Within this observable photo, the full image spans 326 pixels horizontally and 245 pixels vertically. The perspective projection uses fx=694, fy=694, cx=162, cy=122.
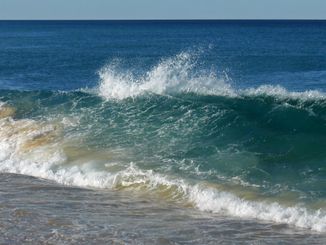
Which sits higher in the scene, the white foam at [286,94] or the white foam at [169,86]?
the white foam at [169,86]

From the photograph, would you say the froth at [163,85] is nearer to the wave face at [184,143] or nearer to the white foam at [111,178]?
the wave face at [184,143]

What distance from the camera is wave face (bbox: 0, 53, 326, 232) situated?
13.6m

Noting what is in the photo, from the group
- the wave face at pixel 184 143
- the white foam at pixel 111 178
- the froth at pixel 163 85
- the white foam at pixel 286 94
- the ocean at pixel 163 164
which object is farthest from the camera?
the froth at pixel 163 85

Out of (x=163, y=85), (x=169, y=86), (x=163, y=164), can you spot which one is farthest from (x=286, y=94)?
(x=163, y=164)

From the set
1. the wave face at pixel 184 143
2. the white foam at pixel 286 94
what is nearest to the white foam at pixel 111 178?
the wave face at pixel 184 143

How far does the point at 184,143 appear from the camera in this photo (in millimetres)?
17406

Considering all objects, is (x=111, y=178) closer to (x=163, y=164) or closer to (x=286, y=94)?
(x=163, y=164)

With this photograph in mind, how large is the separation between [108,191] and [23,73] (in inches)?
1049

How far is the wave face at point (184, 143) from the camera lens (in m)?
13.6

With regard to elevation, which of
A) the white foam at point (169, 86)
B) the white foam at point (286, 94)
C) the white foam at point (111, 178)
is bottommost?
the white foam at point (111, 178)

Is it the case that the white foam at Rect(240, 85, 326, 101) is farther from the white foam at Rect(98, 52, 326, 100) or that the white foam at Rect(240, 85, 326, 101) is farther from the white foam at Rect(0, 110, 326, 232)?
the white foam at Rect(0, 110, 326, 232)

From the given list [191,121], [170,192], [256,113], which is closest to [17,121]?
[191,121]

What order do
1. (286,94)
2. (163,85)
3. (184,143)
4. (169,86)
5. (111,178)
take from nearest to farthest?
(111,178), (184,143), (286,94), (169,86), (163,85)

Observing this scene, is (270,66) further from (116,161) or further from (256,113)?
(116,161)
